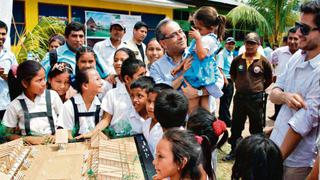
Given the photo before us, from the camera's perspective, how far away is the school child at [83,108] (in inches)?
102

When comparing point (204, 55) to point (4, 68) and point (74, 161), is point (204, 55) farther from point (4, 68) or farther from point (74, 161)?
point (4, 68)

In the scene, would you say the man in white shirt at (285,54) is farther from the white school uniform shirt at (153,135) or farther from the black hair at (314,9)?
the white school uniform shirt at (153,135)

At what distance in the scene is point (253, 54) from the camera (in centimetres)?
462

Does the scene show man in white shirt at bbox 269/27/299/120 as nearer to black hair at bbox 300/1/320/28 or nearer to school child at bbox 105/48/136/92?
school child at bbox 105/48/136/92

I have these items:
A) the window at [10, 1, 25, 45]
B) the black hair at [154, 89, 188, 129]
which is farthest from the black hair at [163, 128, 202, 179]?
the window at [10, 1, 25, 45]

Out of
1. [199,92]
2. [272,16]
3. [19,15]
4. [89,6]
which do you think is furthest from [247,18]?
[199,92]

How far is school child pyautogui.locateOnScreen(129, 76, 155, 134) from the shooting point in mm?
2492

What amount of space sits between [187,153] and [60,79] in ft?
6.17

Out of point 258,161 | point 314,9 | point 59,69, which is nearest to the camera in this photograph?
point 258,161

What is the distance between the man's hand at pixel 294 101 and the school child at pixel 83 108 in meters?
1.37

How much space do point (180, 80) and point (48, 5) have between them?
6.30 m

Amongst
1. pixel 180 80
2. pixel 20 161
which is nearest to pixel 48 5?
pixel 180 80

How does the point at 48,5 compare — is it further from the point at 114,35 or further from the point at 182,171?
the point at 182,171

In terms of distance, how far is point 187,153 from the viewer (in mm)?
1665
